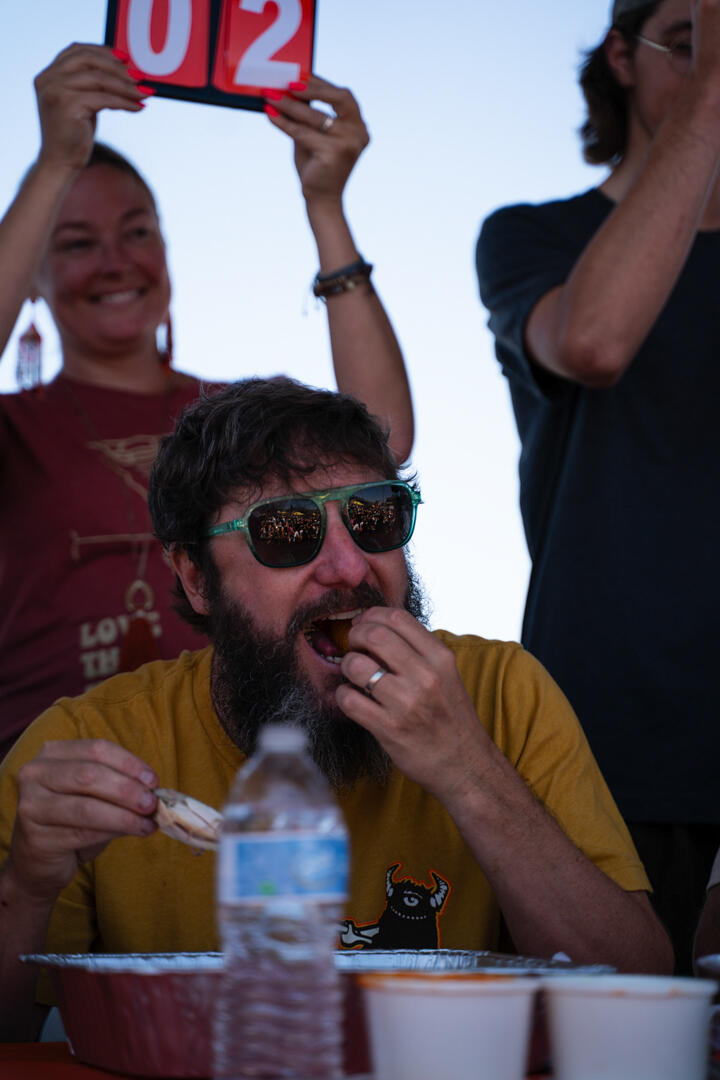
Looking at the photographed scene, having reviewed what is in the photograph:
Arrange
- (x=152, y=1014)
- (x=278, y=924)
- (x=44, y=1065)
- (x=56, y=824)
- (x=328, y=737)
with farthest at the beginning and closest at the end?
(x=328, y=737), (x=56, y=824), (x=44, y=1065), (x=152, y=1014), (x=278, y=924)

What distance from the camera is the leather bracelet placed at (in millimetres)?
2717

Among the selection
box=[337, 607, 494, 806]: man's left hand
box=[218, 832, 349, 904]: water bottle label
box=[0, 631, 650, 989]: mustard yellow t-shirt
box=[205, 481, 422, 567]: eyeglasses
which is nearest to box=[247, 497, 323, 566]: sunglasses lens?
box=[205, 481, 422, 567]: eyeglasses

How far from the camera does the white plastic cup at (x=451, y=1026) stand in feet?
→ 2.94

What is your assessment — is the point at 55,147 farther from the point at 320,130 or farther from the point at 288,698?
the point at 288,698

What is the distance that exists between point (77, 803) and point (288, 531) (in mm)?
746

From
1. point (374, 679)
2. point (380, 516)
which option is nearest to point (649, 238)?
point (380, 516)

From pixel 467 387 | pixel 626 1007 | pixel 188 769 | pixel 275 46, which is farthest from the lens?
pixel 467 387

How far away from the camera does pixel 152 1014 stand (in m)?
1.17

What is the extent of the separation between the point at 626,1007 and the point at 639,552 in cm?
160

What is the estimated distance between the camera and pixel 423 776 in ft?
5.26

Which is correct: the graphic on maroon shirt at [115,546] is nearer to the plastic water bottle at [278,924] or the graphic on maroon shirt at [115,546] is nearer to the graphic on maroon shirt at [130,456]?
the graphic on maroon shirt at [130,456]

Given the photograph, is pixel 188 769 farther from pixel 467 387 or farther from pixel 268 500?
pixel 467 387

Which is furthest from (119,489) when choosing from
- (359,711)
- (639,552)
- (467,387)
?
(467,387)

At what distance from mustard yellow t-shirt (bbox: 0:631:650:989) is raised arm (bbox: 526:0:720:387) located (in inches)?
26.3
